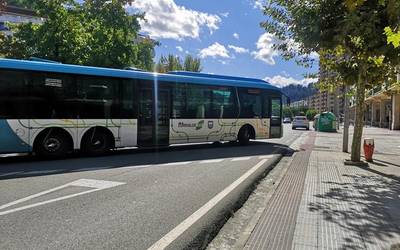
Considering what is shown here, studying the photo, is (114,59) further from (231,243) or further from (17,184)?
(231,243)

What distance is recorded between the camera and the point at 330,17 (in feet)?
36.9

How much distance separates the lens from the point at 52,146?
12.7 m

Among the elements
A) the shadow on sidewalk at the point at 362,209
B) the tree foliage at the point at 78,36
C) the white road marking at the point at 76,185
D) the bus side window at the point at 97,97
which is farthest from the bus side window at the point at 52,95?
the tree foliage at the point at 78,36

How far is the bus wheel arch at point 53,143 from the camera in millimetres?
12539

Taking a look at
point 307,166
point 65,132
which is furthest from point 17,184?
point 307,166

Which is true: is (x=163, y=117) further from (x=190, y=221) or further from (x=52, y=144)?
(x=190, y=221)

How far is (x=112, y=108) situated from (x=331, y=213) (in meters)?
9.39

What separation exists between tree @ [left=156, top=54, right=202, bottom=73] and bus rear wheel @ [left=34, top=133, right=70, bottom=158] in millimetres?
30460

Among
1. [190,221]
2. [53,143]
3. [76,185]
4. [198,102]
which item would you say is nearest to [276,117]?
[198,102]

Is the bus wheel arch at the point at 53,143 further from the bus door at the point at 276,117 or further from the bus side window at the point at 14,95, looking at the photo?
the bus door at the point at 276,117

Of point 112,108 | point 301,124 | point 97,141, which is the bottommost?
point 97,141

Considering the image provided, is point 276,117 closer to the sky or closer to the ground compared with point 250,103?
closer to the ground

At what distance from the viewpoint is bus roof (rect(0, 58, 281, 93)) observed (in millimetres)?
12141

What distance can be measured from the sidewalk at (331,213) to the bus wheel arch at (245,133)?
8.38m
